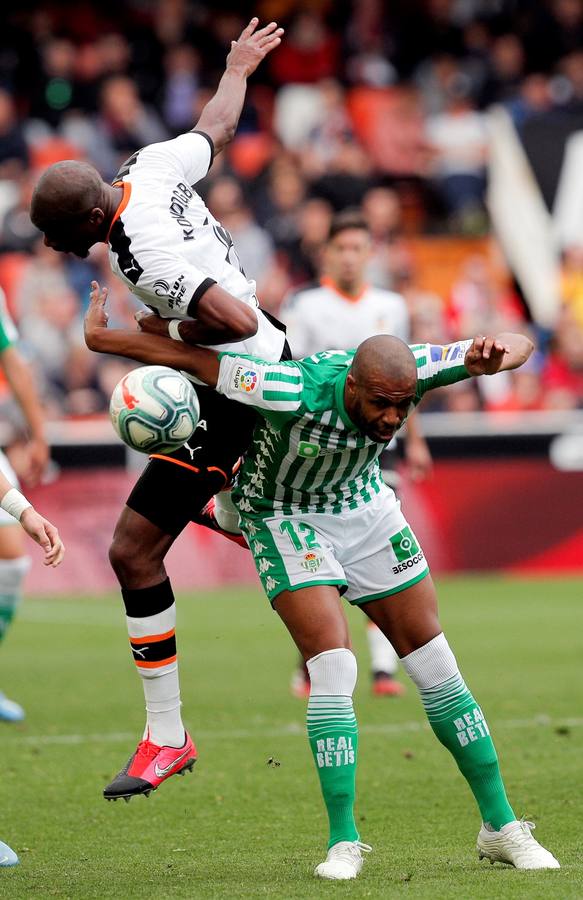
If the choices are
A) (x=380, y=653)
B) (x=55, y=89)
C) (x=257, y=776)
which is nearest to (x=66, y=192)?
(x=257, y=776)

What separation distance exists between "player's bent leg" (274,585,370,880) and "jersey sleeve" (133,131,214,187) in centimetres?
177

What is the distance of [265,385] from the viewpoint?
17.6ft

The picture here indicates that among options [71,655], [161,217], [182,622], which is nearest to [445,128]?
[182,622]

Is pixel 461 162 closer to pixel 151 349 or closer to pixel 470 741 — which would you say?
pixel 151 349

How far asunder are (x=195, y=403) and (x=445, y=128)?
16.6m

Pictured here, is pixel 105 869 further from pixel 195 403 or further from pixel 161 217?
pixel 161 217

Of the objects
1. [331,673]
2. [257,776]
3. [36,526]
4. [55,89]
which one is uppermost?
[36,526]

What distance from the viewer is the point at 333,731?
532cm

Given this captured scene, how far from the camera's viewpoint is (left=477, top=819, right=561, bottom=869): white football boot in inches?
210

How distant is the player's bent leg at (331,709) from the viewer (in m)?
5.28

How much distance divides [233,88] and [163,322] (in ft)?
4.75

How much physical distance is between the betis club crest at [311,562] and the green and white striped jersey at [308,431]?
0.68ft

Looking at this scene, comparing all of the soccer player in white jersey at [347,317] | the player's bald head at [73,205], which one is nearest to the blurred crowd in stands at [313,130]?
the soccer player in white jersey at [347,317]

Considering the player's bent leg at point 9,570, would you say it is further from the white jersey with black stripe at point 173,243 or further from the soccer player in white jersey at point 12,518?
the white jersey with black stripe at point 173,243
